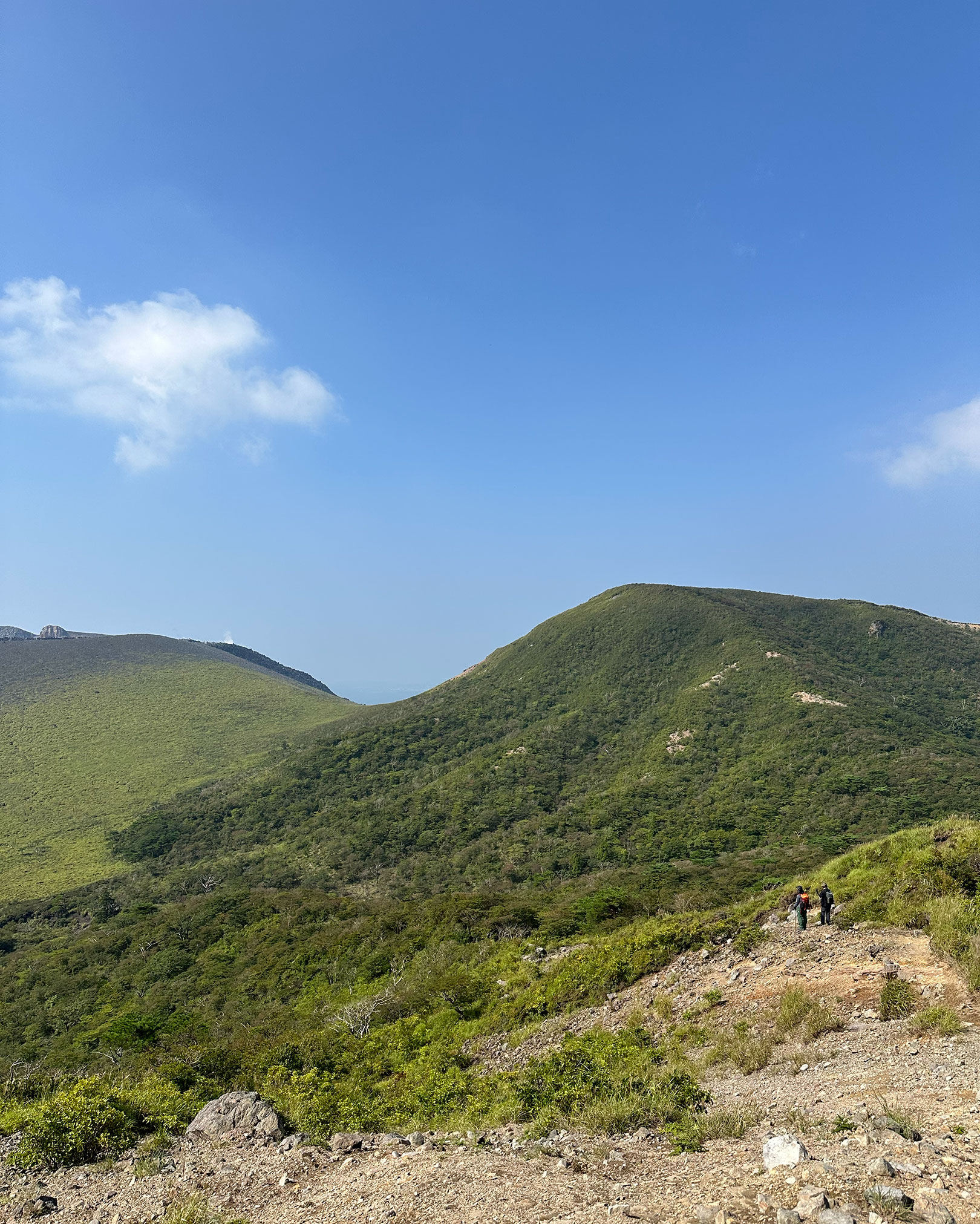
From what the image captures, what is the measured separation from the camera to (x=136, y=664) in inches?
5482

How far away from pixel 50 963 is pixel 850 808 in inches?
2329

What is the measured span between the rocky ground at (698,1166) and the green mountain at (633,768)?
21.8m

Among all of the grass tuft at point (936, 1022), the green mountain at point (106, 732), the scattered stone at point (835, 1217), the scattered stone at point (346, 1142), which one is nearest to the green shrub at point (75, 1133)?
the scattered stone at point (346, 1142)

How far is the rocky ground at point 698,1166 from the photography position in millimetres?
5934

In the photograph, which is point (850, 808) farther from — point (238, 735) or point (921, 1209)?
point (238, 735)

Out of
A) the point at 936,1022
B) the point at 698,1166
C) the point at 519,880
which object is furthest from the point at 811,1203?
the point at 519,880

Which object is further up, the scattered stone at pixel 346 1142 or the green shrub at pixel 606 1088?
the green shrub at pixel 606 1088

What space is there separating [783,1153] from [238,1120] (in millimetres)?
10276

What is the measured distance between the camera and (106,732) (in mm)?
104250

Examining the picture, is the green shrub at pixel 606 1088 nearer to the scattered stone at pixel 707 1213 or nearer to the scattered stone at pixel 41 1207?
the scattered stone at pixel 707 1213

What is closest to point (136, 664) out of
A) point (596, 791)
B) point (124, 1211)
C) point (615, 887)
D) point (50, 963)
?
point (50, 963)

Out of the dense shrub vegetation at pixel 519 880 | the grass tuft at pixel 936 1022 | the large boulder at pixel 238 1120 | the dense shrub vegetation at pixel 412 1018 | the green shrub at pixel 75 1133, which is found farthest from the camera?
the dense shrub vegetation at pixel 519 880

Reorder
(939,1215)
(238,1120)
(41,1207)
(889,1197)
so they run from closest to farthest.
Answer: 1. (939,1215)
2. (889,1197)
3. (41,1207)
4. (238,1120)

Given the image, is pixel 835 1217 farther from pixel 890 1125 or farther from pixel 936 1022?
pixel 936 1022
